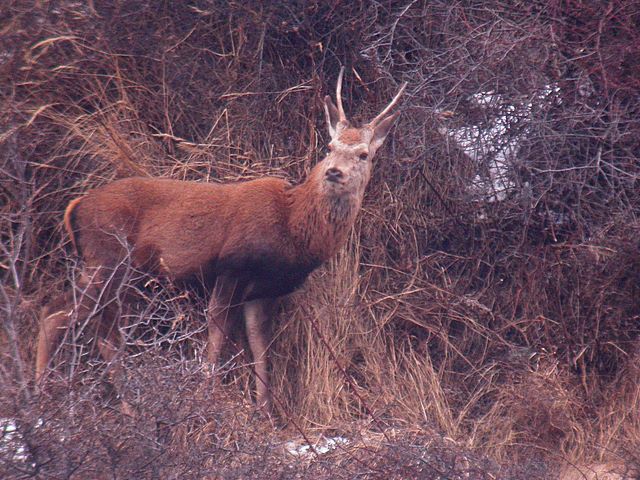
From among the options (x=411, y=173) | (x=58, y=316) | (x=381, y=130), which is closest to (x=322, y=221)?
(x=381, y=130)

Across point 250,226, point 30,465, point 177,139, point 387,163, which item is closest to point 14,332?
point 30,465

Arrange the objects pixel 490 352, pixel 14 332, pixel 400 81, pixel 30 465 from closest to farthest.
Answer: pixel 30 465 < pixel 14 332 < pixel 490 352 < pixel 400 81

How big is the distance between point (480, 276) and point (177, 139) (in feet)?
9.72

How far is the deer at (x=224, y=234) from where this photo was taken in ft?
25.3

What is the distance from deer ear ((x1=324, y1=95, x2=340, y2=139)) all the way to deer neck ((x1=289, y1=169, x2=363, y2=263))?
456 millimetres

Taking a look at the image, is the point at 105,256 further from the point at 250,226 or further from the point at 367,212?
the point at 367,212

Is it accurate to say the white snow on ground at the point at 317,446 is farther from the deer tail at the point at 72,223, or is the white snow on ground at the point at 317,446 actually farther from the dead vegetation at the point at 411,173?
the deer tail at the point at 72,223

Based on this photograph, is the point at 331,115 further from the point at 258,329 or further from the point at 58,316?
the point at 58,316

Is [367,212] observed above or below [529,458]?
above

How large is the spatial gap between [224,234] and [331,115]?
1395mm

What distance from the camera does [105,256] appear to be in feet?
25.2

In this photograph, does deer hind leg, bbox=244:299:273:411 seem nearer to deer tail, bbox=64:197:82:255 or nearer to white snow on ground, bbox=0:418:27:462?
deer tail, bbox=64:197:82:255

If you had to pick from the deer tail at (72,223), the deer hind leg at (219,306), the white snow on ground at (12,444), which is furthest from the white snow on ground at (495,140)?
the white snow on ground at (12,444)

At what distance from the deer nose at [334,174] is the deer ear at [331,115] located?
0.42m
